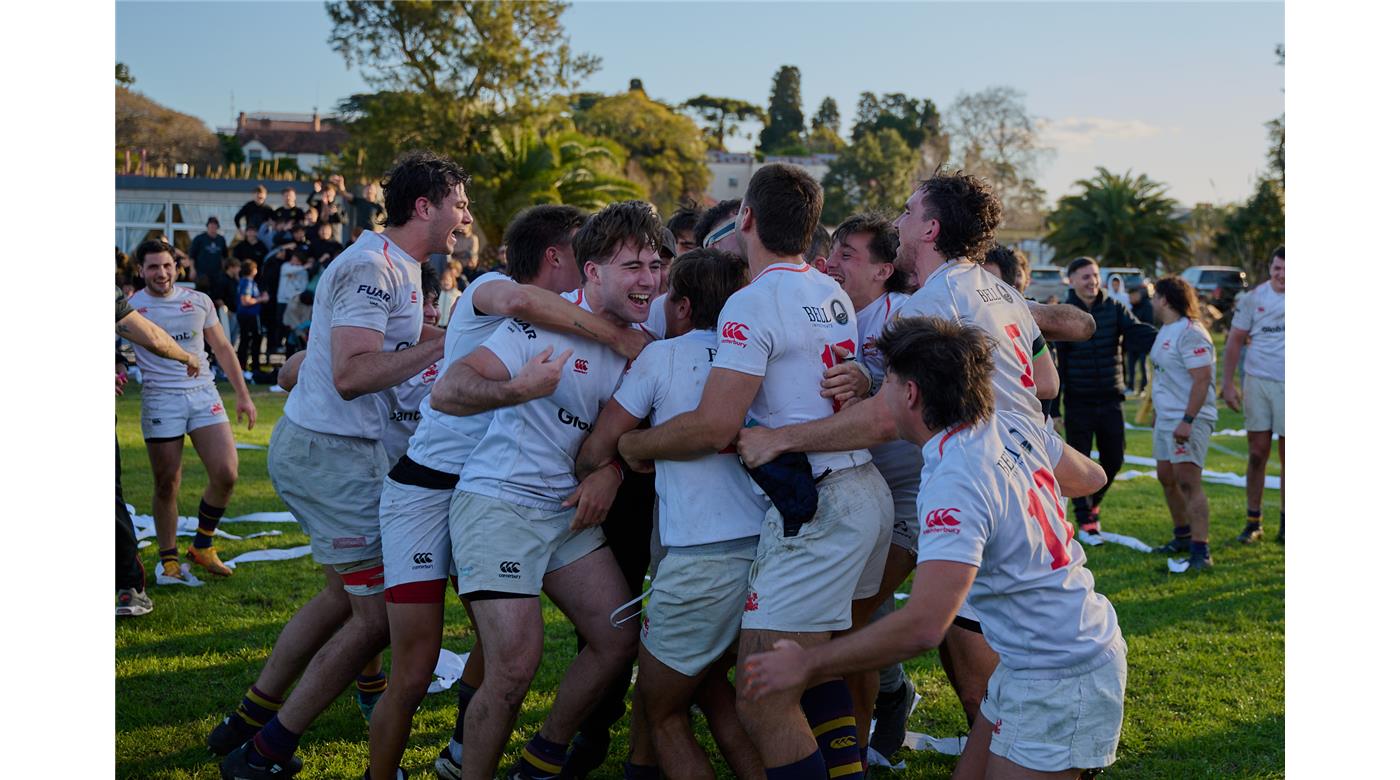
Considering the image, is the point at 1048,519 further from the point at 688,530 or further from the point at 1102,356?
the point at 1102,356

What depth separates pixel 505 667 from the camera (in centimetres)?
393

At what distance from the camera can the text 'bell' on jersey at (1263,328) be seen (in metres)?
9.51

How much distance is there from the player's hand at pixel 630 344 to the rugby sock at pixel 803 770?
1.50m

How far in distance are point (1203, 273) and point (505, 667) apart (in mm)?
41108

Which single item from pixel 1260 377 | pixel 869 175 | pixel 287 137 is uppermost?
pixel 287 137

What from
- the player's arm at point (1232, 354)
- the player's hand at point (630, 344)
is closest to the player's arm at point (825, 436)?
the player's hand at point (630, 344)

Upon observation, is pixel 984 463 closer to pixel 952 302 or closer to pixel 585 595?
pixel 952 302

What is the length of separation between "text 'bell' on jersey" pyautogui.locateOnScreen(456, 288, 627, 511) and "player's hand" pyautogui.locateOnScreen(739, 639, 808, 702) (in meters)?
1.30

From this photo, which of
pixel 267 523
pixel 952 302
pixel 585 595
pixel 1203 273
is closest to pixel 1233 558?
pixel 952 302

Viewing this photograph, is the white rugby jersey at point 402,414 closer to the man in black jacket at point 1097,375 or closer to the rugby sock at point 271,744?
the rugby sock at point 271,744

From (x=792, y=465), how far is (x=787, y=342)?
0.41 m

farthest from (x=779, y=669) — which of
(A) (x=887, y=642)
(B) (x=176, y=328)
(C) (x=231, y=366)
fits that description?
(B) (x=176, y=328)

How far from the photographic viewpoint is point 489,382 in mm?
3889

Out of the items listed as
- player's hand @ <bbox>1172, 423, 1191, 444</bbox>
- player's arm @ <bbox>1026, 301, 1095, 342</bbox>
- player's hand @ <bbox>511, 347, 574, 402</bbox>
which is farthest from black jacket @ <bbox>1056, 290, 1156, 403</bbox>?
player's hand @ <bbox>511, 347, 574, 402</bbox>
